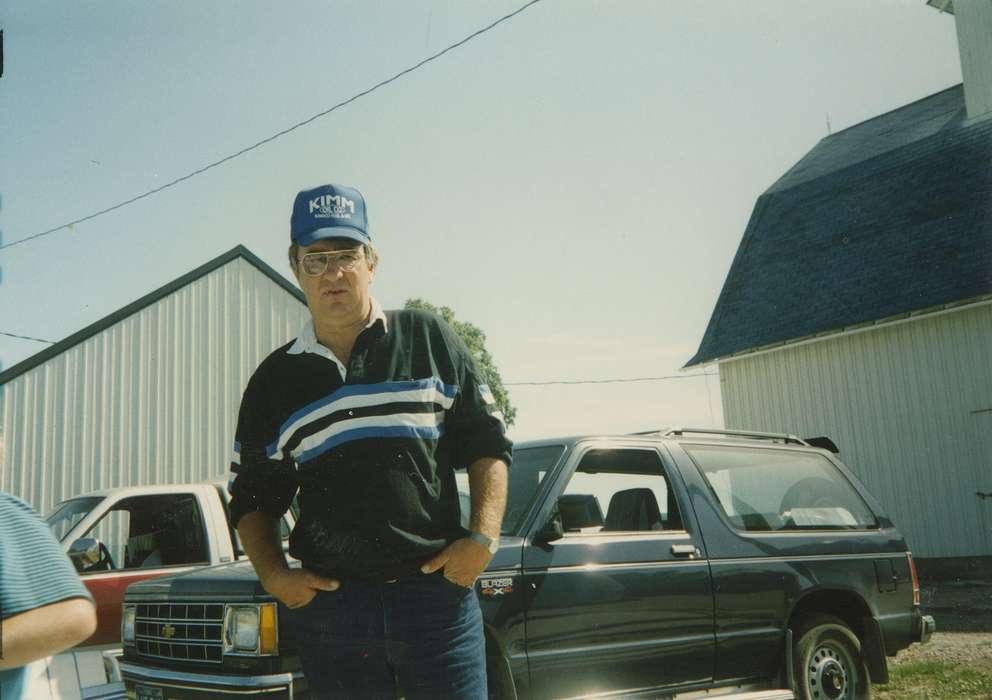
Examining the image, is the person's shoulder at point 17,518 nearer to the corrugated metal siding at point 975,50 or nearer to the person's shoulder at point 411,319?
the person's shoulder at point 411,319

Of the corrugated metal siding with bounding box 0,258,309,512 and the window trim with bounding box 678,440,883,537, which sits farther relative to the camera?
the corrugated metal siding with bounding box 0,258,309,512

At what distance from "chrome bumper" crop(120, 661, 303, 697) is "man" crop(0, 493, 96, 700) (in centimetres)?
230

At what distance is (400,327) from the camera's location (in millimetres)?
2645

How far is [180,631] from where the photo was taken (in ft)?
14.4

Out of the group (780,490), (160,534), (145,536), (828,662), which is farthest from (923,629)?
(145,536)

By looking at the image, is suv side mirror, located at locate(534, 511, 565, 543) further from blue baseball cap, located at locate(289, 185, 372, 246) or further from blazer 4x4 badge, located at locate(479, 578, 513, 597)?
blue baseball cap, located at locate(289, 185, 372, 246)

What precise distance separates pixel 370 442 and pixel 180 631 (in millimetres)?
2527

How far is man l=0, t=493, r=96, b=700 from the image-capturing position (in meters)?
1.55

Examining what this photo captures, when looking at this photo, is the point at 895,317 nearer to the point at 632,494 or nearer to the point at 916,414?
the point at 916,414

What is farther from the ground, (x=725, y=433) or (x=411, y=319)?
(x=411, y=319)

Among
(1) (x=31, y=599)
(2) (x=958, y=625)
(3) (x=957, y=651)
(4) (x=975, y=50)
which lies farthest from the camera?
(4) (x=975, y=50)

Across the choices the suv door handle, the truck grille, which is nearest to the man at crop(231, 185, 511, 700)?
the truck grille

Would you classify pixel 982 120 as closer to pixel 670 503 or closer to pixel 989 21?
pixel 989 21

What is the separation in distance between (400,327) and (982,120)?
18444 millimetres
